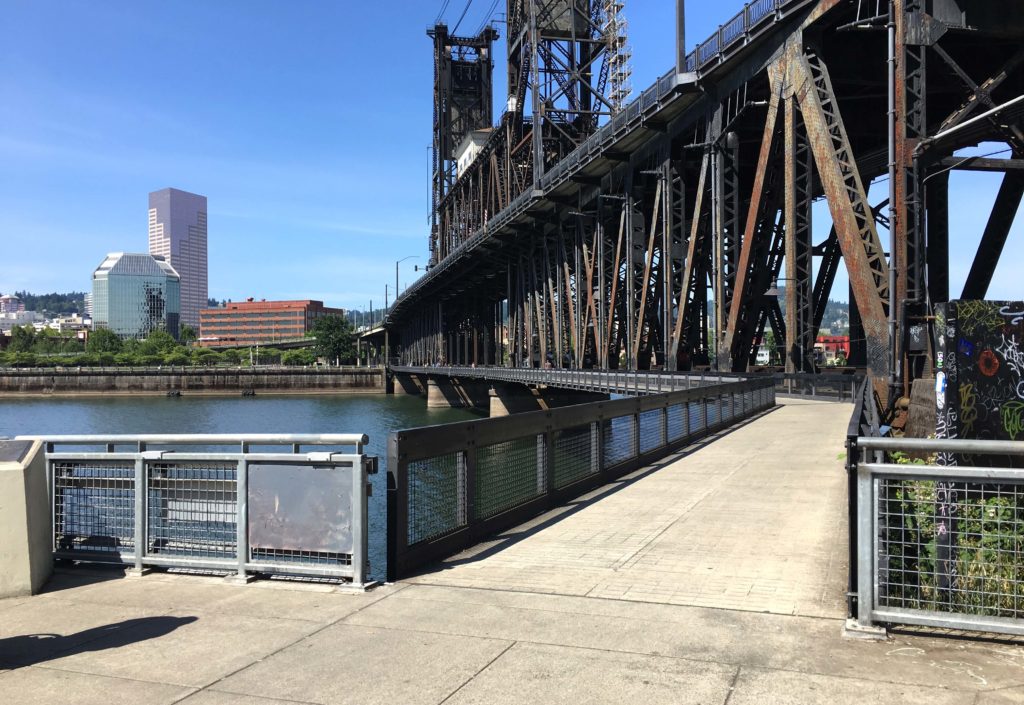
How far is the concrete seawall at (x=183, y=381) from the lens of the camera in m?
123

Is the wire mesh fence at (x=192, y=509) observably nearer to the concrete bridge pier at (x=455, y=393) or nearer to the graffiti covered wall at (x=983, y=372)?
the graffiti covered wall at (x=983, y=372)

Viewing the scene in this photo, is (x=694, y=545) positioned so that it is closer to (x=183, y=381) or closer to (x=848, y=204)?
(x=848, y=204)

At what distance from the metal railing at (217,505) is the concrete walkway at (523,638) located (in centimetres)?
27

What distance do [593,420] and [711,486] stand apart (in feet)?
6.49

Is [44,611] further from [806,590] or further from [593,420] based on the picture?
[593,420]

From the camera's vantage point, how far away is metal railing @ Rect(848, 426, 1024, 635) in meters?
5.25

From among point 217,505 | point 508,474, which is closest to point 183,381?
point 508,474

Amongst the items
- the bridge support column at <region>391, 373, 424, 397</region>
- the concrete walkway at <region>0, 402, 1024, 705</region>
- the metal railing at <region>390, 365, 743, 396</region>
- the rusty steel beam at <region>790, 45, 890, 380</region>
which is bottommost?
the bridge support column at <region>391, 373, 424, 397</region>

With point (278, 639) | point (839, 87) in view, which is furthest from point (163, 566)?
point (839, 87)

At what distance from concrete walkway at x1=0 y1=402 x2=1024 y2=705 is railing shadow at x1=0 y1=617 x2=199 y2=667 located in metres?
0.02

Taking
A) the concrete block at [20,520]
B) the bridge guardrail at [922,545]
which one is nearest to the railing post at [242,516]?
the concrete block at [20,520]

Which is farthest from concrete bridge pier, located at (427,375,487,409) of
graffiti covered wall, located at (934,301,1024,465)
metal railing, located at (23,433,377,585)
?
graffiti covered wall, located at (934,301,1024,465)

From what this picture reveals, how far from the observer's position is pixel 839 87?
101 ft

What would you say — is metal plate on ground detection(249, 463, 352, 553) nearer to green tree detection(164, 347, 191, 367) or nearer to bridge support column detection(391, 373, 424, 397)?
bridge support column detection(391, 373, 424, 397)
